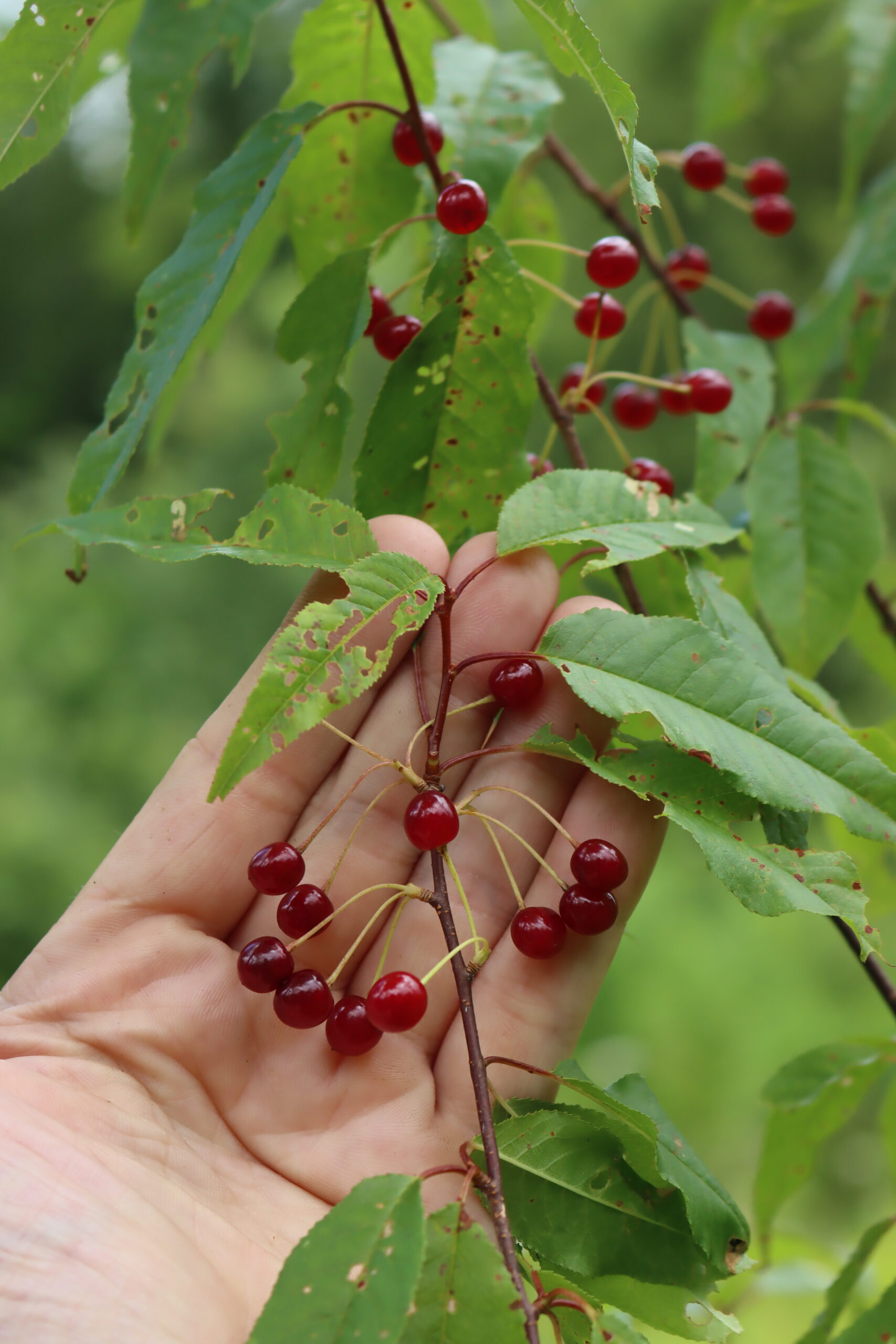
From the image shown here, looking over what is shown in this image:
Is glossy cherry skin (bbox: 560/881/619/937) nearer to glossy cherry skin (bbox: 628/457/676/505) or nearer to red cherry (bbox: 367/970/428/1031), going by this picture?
red cherry (bbox: 367/970/428/1031)

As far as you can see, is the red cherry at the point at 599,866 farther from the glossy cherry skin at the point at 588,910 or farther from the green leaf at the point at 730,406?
the green leaf at the point at 730,406

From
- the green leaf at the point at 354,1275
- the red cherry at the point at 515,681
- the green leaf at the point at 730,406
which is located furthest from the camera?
the green leaf at the point at 730,406

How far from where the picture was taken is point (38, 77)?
22.0 inches

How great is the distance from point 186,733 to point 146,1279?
9.47ft

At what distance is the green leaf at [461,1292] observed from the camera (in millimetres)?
424

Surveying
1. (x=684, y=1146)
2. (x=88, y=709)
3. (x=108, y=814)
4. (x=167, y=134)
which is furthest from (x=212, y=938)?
(x=88, y=709)

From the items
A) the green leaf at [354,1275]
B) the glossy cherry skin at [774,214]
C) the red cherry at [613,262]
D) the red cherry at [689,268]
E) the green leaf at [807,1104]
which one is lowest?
the green leaf at [807,1104]

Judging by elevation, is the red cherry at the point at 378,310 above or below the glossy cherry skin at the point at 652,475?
above

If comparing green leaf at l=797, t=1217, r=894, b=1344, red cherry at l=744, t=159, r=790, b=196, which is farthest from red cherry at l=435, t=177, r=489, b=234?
green leaf at l=797, t=1217, r=894, b=1344

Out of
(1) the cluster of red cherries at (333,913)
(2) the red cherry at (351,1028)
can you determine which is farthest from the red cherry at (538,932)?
(2) the red cherry at (351,1028)

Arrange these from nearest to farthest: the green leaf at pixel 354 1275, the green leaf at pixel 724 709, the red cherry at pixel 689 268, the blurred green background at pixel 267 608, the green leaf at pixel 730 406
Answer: the green leaf at pixel 354 1275 → the green leaf at pixel 724 709 → the green leaf at pixel 730 406 → the red cherry at pixel 689 268 → the blurred green background at pixel 267 608

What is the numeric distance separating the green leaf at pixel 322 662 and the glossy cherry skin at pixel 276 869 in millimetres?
138

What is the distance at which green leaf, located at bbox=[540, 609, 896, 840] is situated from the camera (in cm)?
54

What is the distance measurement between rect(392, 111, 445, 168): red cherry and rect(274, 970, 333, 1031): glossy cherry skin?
554mm
